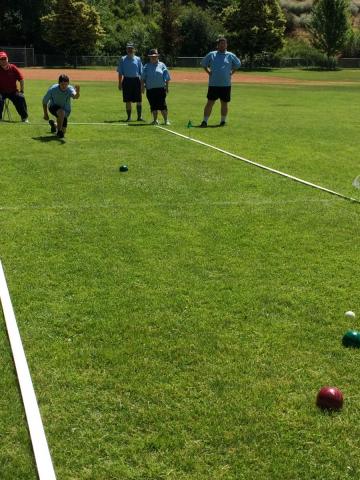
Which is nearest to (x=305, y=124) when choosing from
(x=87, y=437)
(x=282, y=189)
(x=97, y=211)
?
(x=282, y=189)

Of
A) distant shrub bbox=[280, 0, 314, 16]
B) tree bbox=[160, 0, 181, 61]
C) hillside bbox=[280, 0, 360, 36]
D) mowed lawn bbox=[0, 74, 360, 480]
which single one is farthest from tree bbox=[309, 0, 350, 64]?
mowed lawn bbox=[0, 74, 360, 480]

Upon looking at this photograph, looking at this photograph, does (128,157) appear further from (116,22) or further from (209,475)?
(116,22)

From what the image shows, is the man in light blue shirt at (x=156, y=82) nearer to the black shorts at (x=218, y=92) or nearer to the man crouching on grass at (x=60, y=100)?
the black shorts at (x=218, y=92)

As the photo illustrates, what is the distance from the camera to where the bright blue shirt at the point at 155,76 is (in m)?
14.3

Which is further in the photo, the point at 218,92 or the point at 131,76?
the point at 131,76

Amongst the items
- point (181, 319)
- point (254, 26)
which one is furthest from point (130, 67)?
point (254, 26)

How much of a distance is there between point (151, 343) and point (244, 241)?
7.85ft

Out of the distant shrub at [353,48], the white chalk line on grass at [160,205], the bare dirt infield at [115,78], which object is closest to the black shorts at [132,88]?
the white chalk line on grass at [160,205]

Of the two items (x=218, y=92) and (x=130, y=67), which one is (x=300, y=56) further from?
(x=218, y=92)

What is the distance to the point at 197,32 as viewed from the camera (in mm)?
63625

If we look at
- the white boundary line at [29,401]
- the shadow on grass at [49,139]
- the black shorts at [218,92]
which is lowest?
the white boundary line at [29,401]

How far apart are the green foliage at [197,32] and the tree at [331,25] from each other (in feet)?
34.1

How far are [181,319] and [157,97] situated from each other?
430 inches

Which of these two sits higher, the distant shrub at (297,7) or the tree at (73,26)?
the distant shrub at (297,7)
